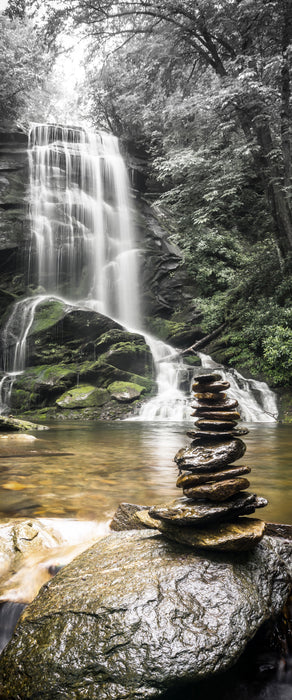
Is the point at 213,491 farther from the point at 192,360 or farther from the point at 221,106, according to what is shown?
the point at 192,360

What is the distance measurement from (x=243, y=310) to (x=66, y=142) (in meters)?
16.7

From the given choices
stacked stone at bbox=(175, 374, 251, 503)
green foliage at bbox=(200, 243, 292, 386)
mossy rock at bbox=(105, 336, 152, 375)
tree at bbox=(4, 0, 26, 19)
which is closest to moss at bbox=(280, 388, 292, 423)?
green foliage at bbox=(200, 243, 292, 386)

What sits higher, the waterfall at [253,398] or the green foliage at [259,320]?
the green foliage at [259,320]

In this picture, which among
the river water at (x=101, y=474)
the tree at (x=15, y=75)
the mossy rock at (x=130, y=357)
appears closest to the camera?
the river water at (x=101, y=474)

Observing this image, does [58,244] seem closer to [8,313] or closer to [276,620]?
[8,313]

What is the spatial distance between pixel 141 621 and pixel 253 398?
38.0 ft

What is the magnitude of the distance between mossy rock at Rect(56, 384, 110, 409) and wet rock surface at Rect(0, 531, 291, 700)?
38.7ft

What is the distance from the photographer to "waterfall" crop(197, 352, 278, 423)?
11938 millimetres

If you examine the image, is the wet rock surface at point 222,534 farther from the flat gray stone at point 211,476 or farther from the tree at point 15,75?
the tree at point 15,75

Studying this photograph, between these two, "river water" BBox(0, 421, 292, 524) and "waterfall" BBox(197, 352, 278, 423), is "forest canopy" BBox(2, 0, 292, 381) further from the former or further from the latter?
"river water" BBox(0, 421, 292, 524)

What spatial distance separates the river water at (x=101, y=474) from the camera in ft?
11.0

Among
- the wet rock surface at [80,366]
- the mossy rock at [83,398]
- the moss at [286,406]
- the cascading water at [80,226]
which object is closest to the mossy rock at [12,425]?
the wet rock surface at [80,366]

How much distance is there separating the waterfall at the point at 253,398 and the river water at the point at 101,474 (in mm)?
3912

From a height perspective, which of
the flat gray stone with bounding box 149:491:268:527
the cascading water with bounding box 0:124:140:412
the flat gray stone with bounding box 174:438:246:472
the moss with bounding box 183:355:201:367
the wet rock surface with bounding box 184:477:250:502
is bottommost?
the flat gray stone with bounding box 149:491:268:527
